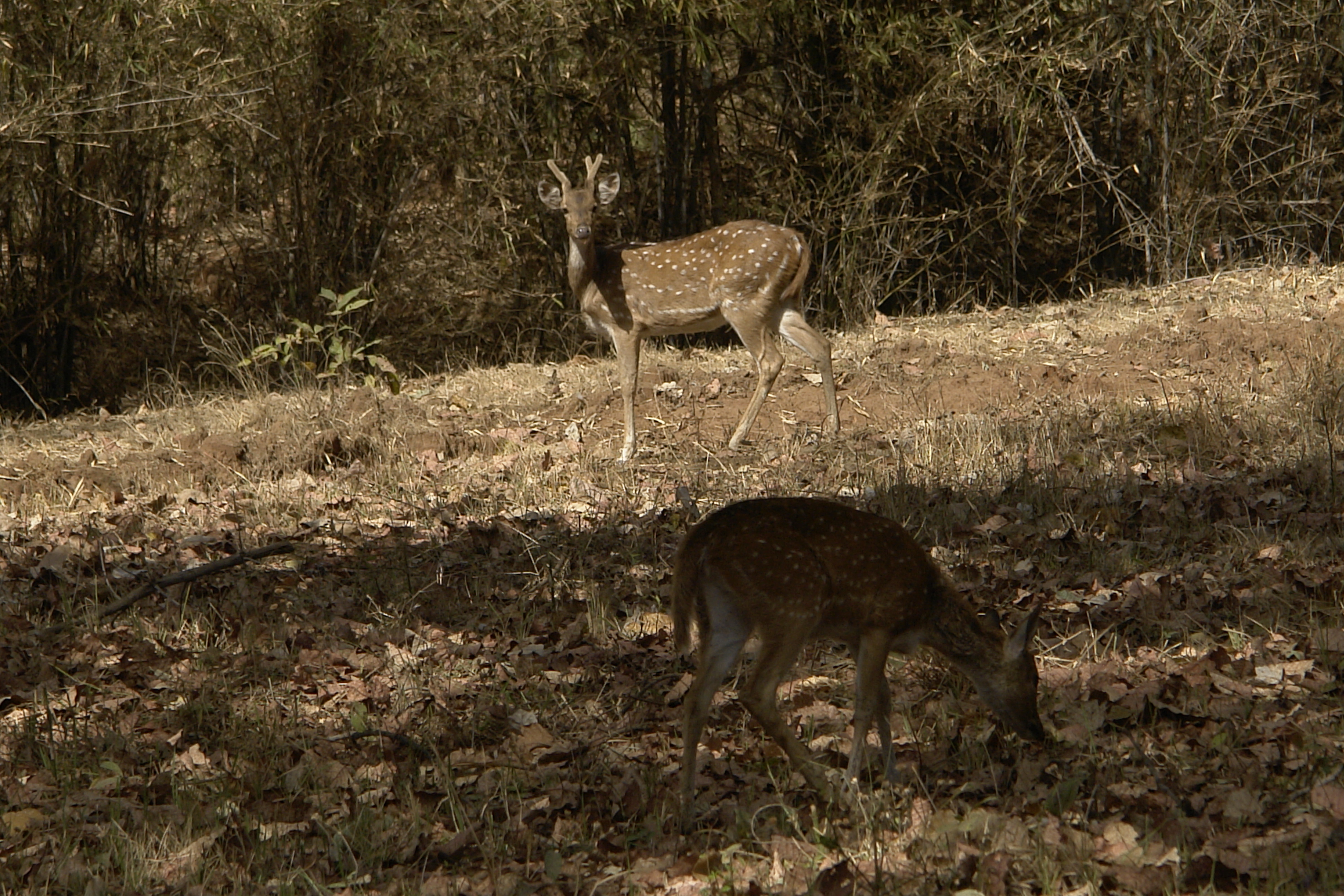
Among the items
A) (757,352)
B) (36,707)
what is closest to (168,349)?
(757,352)

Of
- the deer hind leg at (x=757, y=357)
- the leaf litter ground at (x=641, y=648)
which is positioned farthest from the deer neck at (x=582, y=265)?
the deer hind leg at (x=757, y=357)

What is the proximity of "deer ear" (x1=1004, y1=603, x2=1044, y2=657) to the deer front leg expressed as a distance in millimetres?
3985

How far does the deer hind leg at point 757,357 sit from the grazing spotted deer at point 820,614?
12.9 feet

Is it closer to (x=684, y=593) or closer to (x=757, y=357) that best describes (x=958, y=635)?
(x=684, y=593)

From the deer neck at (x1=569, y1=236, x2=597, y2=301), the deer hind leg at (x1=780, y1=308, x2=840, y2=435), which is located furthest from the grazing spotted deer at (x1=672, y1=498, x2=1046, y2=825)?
the deer neck at (x1=569, y1=236, x2=597, y2=301)

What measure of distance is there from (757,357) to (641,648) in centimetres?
382

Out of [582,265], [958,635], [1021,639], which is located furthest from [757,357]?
[1021,639]

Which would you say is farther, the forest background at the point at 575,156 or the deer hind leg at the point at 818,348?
the forest background at the point at 575,156

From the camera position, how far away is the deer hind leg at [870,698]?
3834mm

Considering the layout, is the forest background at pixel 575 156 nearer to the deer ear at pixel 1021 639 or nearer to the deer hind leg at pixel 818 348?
the deer hind leg at pixel 818 348

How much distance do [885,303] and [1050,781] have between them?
1051 cm

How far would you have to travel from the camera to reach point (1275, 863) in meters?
3.03

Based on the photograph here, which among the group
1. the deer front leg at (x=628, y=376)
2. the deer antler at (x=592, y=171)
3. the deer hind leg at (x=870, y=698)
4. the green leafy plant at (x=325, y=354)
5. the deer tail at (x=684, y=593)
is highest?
the deer antler at (x=592, y=171)

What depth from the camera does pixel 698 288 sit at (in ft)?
29.2
